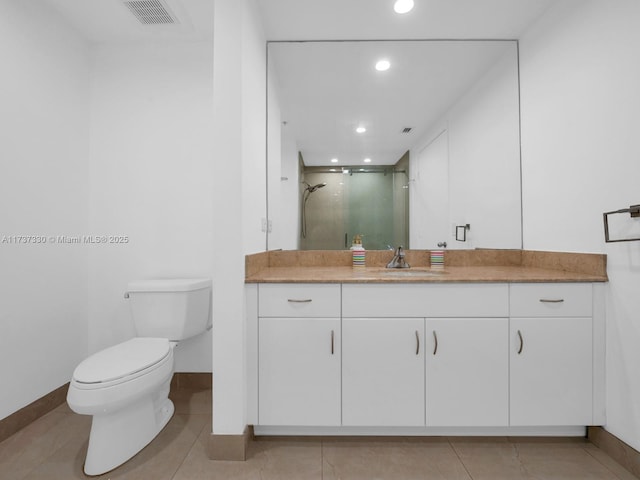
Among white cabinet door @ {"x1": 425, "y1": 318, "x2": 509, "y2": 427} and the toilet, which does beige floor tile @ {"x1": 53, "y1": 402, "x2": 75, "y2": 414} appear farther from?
white cabinet door @ {"x1": 425, "y1": 318, "x2": 509, "y2": 427}

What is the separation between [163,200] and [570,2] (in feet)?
8.77

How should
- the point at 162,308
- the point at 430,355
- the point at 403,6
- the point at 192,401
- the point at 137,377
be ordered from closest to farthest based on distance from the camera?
the point at 137,377 → the point at 430,355 → the point at 403,6 → the point at 162,308 → the point at 192,401

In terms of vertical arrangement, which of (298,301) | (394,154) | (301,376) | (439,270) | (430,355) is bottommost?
(301,376)

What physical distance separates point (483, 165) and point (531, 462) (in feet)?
5.60

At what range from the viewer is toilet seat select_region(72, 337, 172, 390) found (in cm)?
132

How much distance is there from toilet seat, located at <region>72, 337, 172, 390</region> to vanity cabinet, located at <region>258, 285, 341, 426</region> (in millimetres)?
526

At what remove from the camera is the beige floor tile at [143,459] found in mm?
1368

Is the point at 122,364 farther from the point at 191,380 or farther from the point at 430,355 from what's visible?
the point at 430,355

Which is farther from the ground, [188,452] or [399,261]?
[399,261]

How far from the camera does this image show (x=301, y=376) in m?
1.52

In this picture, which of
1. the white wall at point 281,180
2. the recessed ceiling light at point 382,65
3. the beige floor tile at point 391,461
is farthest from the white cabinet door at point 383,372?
the recessed ceiling light at point 382,65

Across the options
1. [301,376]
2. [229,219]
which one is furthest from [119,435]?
[229,219]

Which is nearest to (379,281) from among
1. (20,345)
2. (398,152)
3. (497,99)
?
(398,152)

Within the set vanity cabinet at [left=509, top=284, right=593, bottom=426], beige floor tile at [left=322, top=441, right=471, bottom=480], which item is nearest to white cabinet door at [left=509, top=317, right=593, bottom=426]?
vanity cabinet at [left=509, top=284, right=593, bottom=426]
